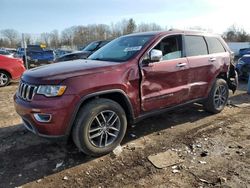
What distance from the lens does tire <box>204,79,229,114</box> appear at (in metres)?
6.01

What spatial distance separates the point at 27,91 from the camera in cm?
402

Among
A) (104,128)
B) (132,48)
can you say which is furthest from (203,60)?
(104,128)

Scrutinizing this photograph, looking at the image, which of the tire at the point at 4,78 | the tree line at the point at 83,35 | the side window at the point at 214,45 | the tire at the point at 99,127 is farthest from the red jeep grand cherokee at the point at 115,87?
the tree line at the point at 83,35

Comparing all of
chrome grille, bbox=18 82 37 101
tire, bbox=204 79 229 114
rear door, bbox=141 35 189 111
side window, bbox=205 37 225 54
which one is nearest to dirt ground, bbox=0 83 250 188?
tire, bbox=204 79 229 114

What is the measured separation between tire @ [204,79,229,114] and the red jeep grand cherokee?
0.55 feet

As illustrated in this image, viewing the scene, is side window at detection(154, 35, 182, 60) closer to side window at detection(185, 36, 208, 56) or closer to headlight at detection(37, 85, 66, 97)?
side window at detection(185, 36, 208, 56)

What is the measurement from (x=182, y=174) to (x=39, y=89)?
7.34 ft

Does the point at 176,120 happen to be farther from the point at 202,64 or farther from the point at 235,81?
the point at 235,81

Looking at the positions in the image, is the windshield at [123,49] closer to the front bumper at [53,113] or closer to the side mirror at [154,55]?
the side mirror at [154,55]

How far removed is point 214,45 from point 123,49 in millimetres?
2319

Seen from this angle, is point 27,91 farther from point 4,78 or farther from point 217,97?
point 4,78

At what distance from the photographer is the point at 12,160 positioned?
418 centimetres

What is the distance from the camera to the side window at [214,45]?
601 cm

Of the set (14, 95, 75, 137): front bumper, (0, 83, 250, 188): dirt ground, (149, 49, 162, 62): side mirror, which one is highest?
(149, 49, 162, 62): side mirror
